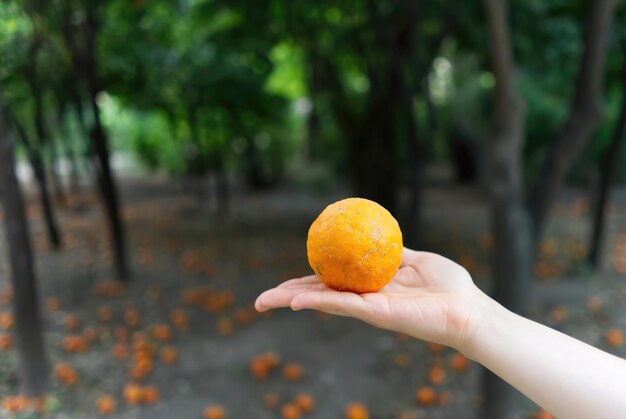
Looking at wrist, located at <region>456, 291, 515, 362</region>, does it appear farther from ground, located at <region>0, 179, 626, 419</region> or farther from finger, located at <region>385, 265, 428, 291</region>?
Answer: ground, located at <region>0, 179, 626, 419</region>

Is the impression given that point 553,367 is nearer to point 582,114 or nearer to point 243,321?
point 582,114

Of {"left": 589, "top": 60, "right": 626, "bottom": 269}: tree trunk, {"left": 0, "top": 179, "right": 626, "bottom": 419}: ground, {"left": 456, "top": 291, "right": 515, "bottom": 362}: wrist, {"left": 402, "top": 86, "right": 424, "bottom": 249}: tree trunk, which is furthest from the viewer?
{"left": 589, "top": 60, "right": 626, "bottom": 269}: tree trunk

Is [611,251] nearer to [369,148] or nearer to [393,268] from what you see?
[369,148]

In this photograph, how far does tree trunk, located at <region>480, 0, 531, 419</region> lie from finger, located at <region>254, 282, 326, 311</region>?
202 centimetres

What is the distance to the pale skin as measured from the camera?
1.32 meters

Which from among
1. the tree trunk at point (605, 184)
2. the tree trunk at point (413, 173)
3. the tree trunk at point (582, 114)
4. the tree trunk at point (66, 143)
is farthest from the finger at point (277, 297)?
the tree trunk at point (66, 143)

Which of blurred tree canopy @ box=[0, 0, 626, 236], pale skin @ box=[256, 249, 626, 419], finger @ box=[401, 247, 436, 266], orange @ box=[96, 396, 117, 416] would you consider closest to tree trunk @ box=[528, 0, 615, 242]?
blurred tree canopy @ box=[0, 0, 626, 236]

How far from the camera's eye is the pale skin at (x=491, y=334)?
51.8 inches

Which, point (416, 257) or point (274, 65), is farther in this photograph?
point (274, 65)

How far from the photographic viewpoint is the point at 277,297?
1617 millimetres

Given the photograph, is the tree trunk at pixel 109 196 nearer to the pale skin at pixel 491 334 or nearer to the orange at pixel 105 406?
the orange at pixel 105 406

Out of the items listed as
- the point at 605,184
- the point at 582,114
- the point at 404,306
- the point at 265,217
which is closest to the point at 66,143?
the point at 265,217

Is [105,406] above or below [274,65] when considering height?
below

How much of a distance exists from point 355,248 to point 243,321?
364 centimetres
